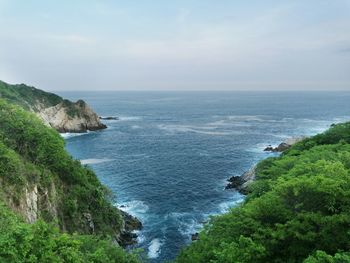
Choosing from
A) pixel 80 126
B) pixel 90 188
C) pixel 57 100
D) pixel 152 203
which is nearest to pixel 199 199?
pixel 152 203

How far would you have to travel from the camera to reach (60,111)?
129m

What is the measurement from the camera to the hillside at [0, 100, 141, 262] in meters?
18.1

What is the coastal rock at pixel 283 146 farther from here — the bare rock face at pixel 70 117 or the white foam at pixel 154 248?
the bare rock face at pixel 70 117

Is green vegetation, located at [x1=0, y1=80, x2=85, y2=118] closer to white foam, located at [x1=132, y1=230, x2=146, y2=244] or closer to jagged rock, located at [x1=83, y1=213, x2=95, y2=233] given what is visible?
white foam, located at [x1=132, y1=230, x2=146, y2=244]

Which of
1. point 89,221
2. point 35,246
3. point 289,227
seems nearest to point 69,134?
point 89,221

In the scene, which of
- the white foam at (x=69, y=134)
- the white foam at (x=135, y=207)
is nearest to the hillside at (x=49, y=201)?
the white foam at (x=135, y=207)

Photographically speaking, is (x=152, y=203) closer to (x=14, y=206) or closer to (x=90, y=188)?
(x=90, y=188)

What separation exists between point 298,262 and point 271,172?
1948cm

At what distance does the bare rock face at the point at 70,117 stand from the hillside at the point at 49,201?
83203 mm

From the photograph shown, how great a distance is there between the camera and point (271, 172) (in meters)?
38.8

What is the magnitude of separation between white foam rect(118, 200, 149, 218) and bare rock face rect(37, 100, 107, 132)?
247 feet

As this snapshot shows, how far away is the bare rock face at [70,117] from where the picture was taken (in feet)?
415

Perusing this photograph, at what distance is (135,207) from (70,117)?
8141 cm

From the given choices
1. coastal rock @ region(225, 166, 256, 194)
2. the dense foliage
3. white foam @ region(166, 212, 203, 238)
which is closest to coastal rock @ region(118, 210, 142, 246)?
white foam @ region(166, 212, 203, 238)
